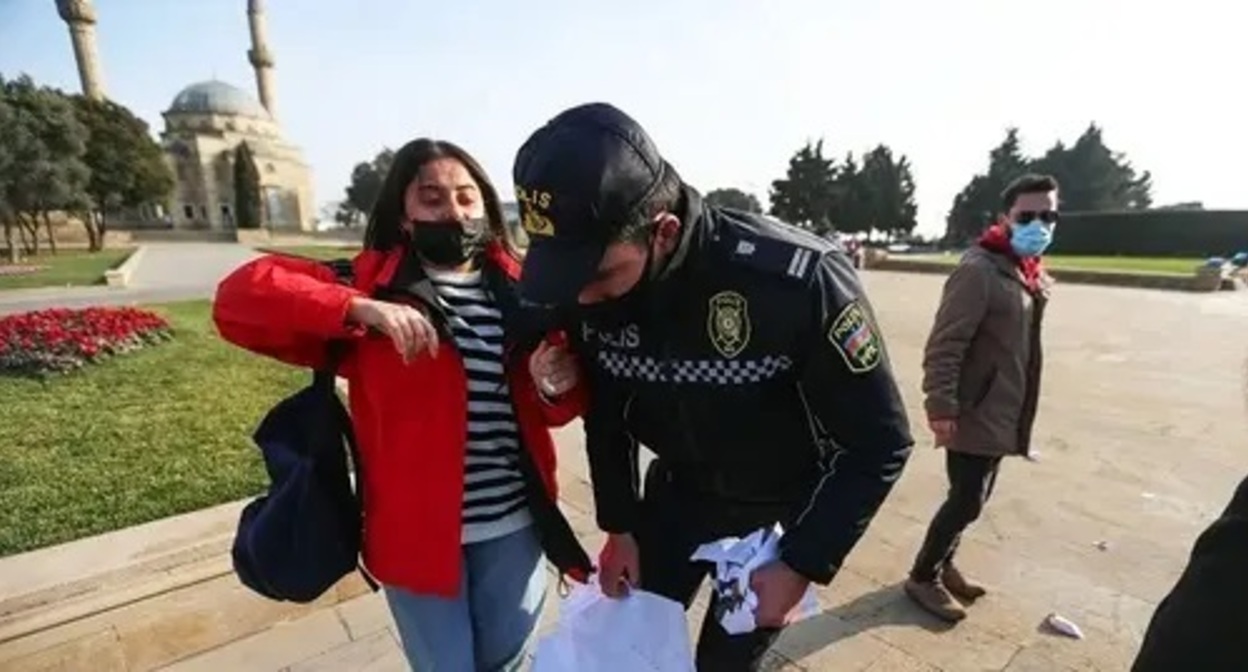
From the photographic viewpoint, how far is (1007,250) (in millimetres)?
2971

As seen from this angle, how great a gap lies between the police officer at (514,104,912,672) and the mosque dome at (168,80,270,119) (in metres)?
74.8

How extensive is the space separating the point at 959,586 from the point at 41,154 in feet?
124

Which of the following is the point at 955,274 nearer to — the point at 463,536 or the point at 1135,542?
the point at 1135,542

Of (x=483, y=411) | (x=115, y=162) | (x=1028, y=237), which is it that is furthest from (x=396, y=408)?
(x=115, y=162)

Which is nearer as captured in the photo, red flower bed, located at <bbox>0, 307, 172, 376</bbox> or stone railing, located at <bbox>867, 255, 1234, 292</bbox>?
red flower bed, located at <bbox>0, 307, 172, 376</bbox>

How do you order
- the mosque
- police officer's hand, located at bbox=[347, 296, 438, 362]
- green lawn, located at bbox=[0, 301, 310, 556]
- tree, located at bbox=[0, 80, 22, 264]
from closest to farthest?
police officer's hand, located at bbox=[347, 296, 438, 362] → green lawn, located at bbox=[0, 301, 310, 556] → tree, located at bbox=[0, 80, 22, 264] → the mosque

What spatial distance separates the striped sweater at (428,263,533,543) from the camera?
70.4 inches

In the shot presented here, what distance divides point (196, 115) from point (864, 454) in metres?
76.3

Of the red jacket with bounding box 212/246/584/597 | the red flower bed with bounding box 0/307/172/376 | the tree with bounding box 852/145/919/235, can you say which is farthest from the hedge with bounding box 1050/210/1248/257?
the red jacket with bounding box 212/246/584/597

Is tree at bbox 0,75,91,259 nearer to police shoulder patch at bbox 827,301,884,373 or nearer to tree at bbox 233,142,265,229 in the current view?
tree at bbox 233,142,265,229

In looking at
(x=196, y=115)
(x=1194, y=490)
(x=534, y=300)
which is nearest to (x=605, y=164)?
(x=534, y=300)

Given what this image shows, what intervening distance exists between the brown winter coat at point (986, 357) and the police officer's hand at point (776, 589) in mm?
1755

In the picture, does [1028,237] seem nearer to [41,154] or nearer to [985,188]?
[41,154]

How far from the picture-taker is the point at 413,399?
1.71 metres
